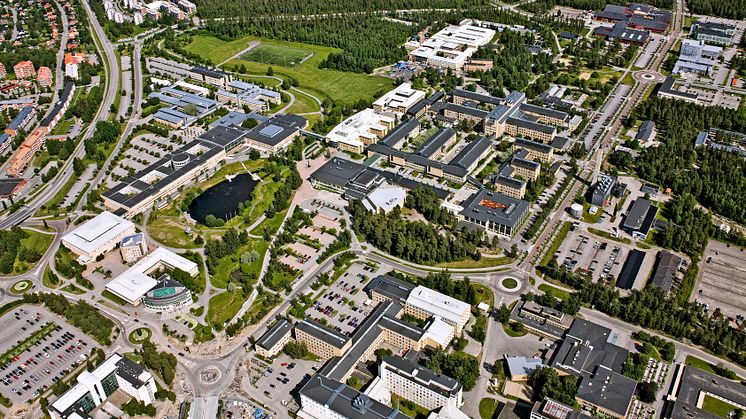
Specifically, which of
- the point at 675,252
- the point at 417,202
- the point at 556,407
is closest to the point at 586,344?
the point at 556,407

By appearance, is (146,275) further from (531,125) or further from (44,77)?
(44,77)

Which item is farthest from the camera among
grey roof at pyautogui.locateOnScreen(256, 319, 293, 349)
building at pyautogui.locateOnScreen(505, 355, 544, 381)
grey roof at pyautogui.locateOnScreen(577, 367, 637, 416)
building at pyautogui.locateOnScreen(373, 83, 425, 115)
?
building at pyautogui.locateOnScreen(373, 83, 425, 115)

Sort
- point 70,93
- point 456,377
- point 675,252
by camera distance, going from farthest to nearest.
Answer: point 70,93 < point 675,252 < point 456,377

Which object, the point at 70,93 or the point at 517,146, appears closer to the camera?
the point at 517,146

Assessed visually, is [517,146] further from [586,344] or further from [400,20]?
[400,20]

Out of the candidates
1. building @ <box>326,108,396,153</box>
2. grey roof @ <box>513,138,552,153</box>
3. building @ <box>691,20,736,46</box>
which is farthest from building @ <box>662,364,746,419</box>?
building @ <box>691,20,736,46</box>

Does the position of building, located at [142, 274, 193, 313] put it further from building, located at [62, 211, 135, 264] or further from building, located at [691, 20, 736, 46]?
building, located at [691, 20, 736, 46]

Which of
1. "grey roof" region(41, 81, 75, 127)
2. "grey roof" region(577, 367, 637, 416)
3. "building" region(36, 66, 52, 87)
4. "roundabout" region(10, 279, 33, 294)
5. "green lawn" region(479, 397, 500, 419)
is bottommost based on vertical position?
"green lawn" region(479, 397, 500, 419)

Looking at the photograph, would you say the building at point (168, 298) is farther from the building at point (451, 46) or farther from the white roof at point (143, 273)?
the building at point (451, 46)
